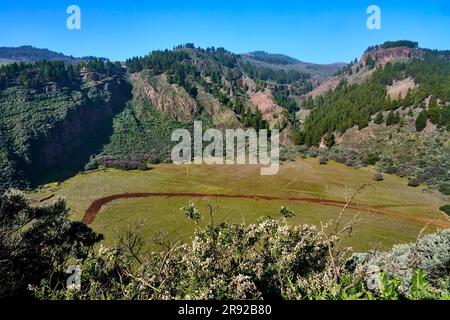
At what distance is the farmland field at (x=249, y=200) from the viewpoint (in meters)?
42.5

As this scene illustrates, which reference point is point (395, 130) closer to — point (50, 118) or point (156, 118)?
point (156, 118)

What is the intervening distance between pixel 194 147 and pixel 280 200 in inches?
2495

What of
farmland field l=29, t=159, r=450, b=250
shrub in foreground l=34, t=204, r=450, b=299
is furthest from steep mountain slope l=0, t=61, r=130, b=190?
shrub in foreground l=34, t=204, r=450, b=299

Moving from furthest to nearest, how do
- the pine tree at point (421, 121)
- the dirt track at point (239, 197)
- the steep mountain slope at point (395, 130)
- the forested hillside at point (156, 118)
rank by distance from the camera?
1. the pine tree at point (421, 121)
2. the forested hillside at point (156, 118)
3. the steep mountain slope at point (395, 130)
4. the dirt track at point (239, 197)

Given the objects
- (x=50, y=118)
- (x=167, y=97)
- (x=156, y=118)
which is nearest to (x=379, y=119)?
(x=156, y=118)

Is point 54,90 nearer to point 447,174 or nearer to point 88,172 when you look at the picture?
point 88,172

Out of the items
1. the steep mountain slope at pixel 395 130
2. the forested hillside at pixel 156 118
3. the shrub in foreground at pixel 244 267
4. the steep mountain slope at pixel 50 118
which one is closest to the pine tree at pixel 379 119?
the steep mountain slope at pixel 395 130

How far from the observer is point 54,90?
5143 inches

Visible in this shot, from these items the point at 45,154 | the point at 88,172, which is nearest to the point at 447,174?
the point at 88,172

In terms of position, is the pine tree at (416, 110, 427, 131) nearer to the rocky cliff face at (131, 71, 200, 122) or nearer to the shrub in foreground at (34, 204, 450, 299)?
the rocky cliff face at (131, 71, 200, 122)

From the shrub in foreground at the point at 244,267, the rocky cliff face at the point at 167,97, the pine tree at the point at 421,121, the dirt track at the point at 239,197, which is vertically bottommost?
the dirt track at the point at 239,197

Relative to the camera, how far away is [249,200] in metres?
56.8

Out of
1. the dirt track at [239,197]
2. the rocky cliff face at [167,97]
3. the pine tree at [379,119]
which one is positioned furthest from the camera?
the rocky cliff face at [167,97]

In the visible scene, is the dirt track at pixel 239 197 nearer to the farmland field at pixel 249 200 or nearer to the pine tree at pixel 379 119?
the farmland field at pixel 249 200
